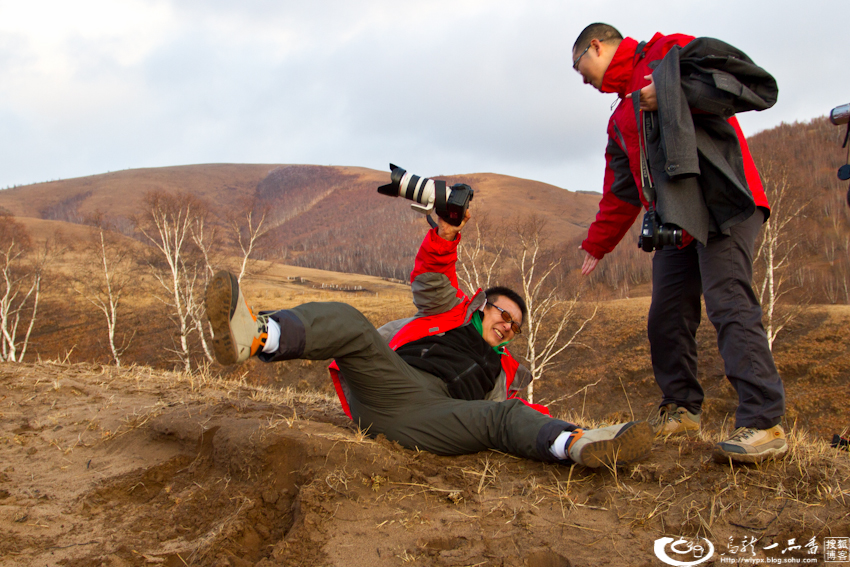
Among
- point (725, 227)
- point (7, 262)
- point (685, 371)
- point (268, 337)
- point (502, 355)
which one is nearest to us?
point (268, 337)

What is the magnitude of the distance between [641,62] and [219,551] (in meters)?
3.62

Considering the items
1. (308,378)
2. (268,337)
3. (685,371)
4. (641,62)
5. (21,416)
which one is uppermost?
(641,62)

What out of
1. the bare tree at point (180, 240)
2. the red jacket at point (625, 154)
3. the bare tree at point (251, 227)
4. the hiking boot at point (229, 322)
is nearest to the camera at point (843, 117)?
the red jacket at point (625, 154)

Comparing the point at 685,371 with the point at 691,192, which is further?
the point at 685,371

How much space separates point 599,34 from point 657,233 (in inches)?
59.5

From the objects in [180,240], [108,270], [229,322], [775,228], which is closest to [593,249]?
[229,322]

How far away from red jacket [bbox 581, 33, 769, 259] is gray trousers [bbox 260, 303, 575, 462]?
58.4 inches

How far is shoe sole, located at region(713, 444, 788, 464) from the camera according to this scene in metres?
2.51

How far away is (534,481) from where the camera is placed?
2604 millimetres

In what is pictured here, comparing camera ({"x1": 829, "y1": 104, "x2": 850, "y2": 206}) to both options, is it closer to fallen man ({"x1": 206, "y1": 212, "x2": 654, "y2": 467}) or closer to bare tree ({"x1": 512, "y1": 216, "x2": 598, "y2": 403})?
fallen man ({"x1": 206, "y1": 212, "x2": 654, "y2": 467})

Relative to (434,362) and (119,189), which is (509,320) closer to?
(434,362)

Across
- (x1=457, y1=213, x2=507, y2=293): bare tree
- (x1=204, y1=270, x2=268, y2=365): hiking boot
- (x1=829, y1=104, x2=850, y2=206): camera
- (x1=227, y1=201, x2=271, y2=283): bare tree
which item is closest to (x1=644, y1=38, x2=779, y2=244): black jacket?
(x1=829, y1=104, x2=850, y2=206): camera

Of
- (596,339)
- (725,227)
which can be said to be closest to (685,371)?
(725,227)

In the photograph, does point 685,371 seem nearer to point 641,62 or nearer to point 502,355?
point 502,355
